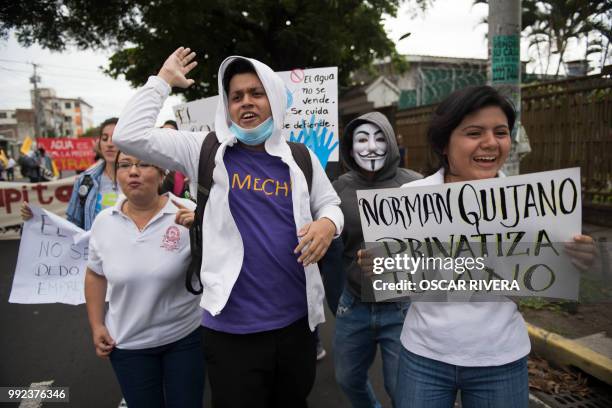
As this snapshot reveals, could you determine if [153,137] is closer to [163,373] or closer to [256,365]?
[256,365]

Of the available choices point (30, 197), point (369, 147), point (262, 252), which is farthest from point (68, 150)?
point (262, 252)

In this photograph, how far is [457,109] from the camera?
5.49 ft

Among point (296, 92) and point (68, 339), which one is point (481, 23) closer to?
point (296, 92)

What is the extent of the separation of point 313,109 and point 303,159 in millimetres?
2039

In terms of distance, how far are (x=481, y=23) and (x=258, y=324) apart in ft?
58.9

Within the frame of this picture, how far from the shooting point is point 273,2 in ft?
37.4

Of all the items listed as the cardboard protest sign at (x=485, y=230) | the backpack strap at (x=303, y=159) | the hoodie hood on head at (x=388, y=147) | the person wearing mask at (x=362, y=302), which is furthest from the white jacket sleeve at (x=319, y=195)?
the hoodie hood on head at (x=388, y=147)

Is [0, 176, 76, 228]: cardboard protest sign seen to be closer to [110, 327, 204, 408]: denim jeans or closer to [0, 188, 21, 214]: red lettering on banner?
[0, 188, 21, 214]: red lettering on banner


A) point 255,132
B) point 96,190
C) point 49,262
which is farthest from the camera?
point 96,190

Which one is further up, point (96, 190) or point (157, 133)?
point (157, 133)

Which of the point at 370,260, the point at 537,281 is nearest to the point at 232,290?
the point at 370,260

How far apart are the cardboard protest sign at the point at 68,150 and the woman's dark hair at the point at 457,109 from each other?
19269 millimetres

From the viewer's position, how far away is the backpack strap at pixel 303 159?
194 cm

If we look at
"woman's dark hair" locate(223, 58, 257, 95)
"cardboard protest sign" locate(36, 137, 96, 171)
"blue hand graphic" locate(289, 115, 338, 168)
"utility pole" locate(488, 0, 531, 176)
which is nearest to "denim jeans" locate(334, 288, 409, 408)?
"woman's dark hair" locate(223, 58, 257, 95)
